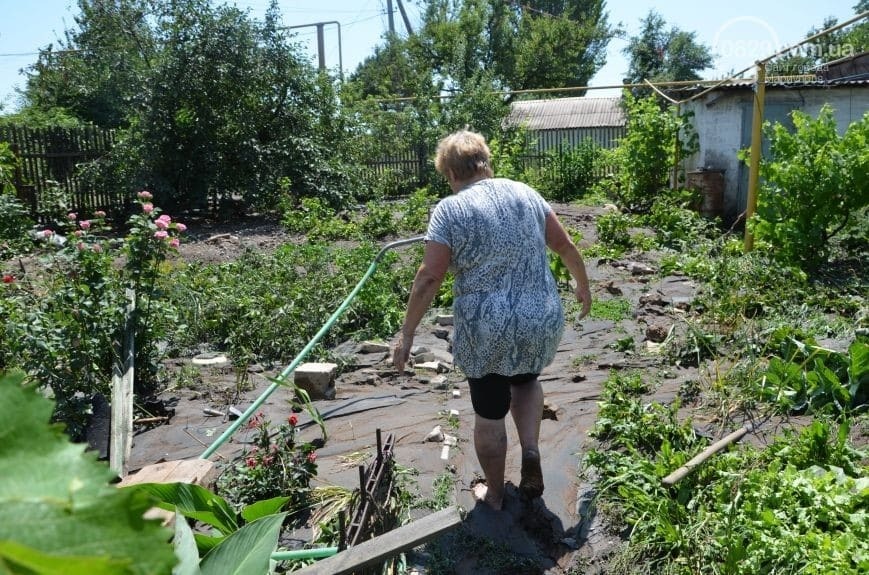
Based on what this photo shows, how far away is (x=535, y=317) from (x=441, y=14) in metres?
30.7

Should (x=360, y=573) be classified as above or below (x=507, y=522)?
above

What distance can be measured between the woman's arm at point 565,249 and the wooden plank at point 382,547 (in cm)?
165

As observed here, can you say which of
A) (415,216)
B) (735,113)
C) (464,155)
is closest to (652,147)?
(735,113)

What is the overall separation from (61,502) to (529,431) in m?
3.32

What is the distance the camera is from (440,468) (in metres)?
4.02

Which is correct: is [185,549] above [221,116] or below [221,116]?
below

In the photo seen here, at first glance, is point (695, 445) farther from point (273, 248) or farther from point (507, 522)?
point (273, 248)

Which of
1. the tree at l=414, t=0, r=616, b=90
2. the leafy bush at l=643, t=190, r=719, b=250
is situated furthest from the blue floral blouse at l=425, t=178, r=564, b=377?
the tree at l=414, t=0, r=616, b=90

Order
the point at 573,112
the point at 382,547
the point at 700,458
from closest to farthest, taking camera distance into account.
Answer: the point at 382,547, the point at 700,458, the point at 573,112

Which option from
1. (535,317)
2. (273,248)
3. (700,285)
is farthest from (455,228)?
(273,248)

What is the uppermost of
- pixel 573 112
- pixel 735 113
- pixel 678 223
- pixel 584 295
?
pixel 573 112

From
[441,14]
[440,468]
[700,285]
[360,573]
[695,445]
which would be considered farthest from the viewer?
[441,14]

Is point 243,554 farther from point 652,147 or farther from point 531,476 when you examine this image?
point 652,147

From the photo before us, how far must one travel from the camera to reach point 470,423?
182 inches
